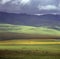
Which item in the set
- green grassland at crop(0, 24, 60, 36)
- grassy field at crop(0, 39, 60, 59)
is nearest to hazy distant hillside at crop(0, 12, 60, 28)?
green grassland at crop(0, 24, 60, 36)

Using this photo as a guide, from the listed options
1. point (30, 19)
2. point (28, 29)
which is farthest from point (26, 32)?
point (30, 19)

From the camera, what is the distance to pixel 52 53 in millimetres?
2570

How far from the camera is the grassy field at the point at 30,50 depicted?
8.39ft

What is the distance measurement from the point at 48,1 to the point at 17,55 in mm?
845

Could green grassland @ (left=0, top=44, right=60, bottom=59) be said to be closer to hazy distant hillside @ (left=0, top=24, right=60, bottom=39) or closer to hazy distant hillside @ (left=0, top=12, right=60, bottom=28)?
hazy distant hillside @ (left=0, top=24, right=60, bottom=39)

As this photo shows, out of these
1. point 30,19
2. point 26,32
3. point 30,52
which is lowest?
point 30,52

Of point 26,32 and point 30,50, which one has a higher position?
point 26,32

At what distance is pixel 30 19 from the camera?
2.66 m

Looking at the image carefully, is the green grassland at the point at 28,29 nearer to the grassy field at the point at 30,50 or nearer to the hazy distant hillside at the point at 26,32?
the hazy distant hillside at the point at 26,32

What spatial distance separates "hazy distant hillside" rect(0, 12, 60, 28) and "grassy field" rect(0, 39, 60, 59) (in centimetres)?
26

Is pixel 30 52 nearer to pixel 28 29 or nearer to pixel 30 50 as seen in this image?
pixel 30 50

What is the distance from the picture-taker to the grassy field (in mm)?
2559

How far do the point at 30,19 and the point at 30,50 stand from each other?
16.8 inches

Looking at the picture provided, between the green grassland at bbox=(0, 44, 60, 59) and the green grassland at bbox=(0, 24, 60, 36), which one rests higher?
the green grassland at bbox=(0, 24, 60, 36)
